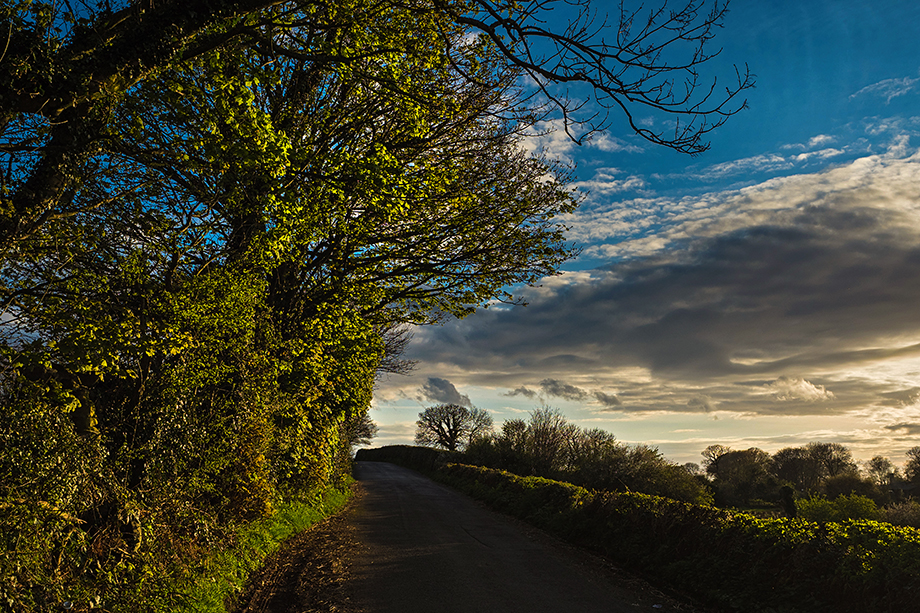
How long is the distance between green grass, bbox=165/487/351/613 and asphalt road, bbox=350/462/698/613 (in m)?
1.96

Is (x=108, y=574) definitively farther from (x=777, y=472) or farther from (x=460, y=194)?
(x=777, y=472)

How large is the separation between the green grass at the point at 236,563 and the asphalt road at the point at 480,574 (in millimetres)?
1961

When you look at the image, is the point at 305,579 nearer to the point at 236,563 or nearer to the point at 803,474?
the point at 236,563

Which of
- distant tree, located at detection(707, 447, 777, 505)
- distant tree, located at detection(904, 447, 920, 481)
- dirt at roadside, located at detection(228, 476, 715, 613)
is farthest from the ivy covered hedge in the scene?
distant tree, located at detection(904, 447, 920, 481)

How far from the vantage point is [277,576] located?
990 cm

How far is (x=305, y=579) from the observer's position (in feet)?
31.7

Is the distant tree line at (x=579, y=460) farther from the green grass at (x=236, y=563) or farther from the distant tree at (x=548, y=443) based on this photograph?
the green grass at (x=236, y=563)

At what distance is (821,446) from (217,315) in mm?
67943

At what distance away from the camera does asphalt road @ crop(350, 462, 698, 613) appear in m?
8.37

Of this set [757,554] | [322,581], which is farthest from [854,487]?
[322,581]

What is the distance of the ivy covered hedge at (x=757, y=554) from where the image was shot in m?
6.90

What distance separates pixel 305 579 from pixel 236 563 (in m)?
1.32

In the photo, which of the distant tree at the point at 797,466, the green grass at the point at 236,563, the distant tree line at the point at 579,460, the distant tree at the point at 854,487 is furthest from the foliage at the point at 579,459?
the distant tree at the point at 797,466

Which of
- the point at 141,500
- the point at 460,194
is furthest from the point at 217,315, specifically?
the point at 460,194
